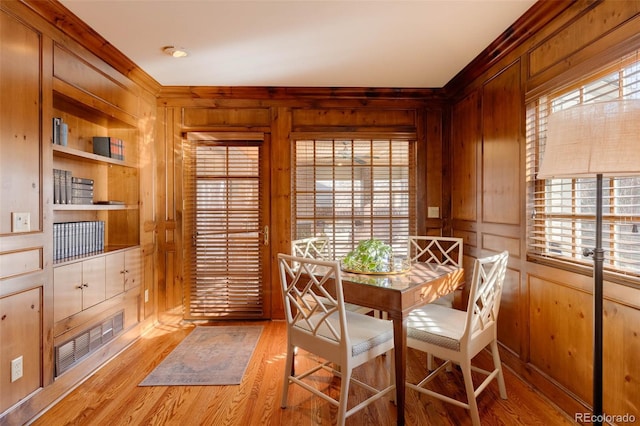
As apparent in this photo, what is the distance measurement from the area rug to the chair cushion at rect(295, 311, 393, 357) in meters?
0.89

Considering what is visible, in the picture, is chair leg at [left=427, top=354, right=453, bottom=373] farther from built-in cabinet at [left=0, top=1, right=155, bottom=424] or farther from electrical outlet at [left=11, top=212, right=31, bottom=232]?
electrical outlet at [left=11, top=212, right=31, bottom=232]

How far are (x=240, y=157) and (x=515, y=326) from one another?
3004mm

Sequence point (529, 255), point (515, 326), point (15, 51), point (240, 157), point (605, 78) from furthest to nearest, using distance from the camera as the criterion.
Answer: point (240, 157) < point (515, 326) < point (529, 255) < point (15, 51) < point (605, 78)

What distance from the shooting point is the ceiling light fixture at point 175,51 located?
2609 millimetres

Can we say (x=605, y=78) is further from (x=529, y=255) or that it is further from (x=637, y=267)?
(x=529, y=255)

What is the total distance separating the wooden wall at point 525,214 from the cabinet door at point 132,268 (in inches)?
128

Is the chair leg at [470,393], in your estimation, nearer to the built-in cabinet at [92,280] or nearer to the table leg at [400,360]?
the table leg at [400,360]

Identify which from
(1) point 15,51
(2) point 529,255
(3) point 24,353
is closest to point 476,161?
(2) point 529,255

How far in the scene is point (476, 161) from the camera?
10.0 ft

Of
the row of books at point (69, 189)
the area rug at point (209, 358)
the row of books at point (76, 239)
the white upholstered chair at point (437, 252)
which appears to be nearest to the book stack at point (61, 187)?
the row of books at point (69, 189)

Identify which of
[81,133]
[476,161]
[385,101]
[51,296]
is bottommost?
[51,296]

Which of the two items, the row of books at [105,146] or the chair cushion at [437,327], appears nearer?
the chair cushion at [437,327]

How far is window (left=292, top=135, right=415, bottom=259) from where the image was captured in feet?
11.9

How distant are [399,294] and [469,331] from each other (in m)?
0.44
